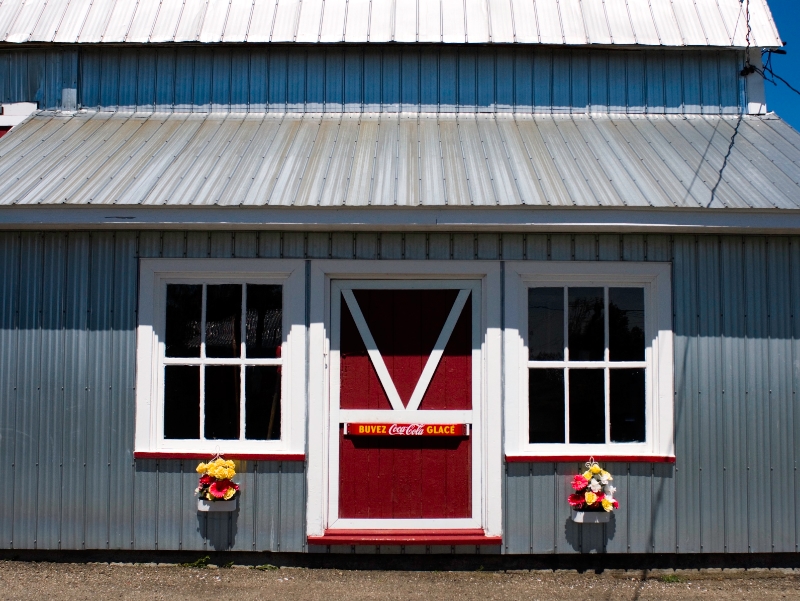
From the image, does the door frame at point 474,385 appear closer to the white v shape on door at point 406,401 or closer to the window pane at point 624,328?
the white v shape on door at point 406,401

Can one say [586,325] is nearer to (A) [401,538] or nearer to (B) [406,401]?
(B) [406,401]

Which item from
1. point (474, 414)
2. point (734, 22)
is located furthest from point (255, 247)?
point (734, 22)

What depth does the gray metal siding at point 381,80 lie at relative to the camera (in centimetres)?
652

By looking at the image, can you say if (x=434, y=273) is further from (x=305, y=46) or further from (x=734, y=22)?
(x=734, y=22)

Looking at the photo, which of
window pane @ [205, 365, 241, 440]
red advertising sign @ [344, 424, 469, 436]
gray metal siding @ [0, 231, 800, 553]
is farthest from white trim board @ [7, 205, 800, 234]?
red advertising sign @ [344, 424, 469, 436]

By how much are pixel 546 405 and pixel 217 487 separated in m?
2.67

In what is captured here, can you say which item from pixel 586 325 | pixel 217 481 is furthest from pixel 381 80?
pixel 217 481

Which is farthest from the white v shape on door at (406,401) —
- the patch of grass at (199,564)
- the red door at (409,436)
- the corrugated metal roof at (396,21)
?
the corrugated metal roof at (396,21)

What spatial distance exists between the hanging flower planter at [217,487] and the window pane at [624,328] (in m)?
3.18

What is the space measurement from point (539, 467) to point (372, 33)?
15.3 ft

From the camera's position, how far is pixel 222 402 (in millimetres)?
5102

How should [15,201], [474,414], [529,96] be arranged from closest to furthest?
1. [15,201]
2. [474,414]
3. [529,96]

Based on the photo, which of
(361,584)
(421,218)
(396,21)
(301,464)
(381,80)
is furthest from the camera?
(396,21)

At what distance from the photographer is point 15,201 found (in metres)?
4.77
